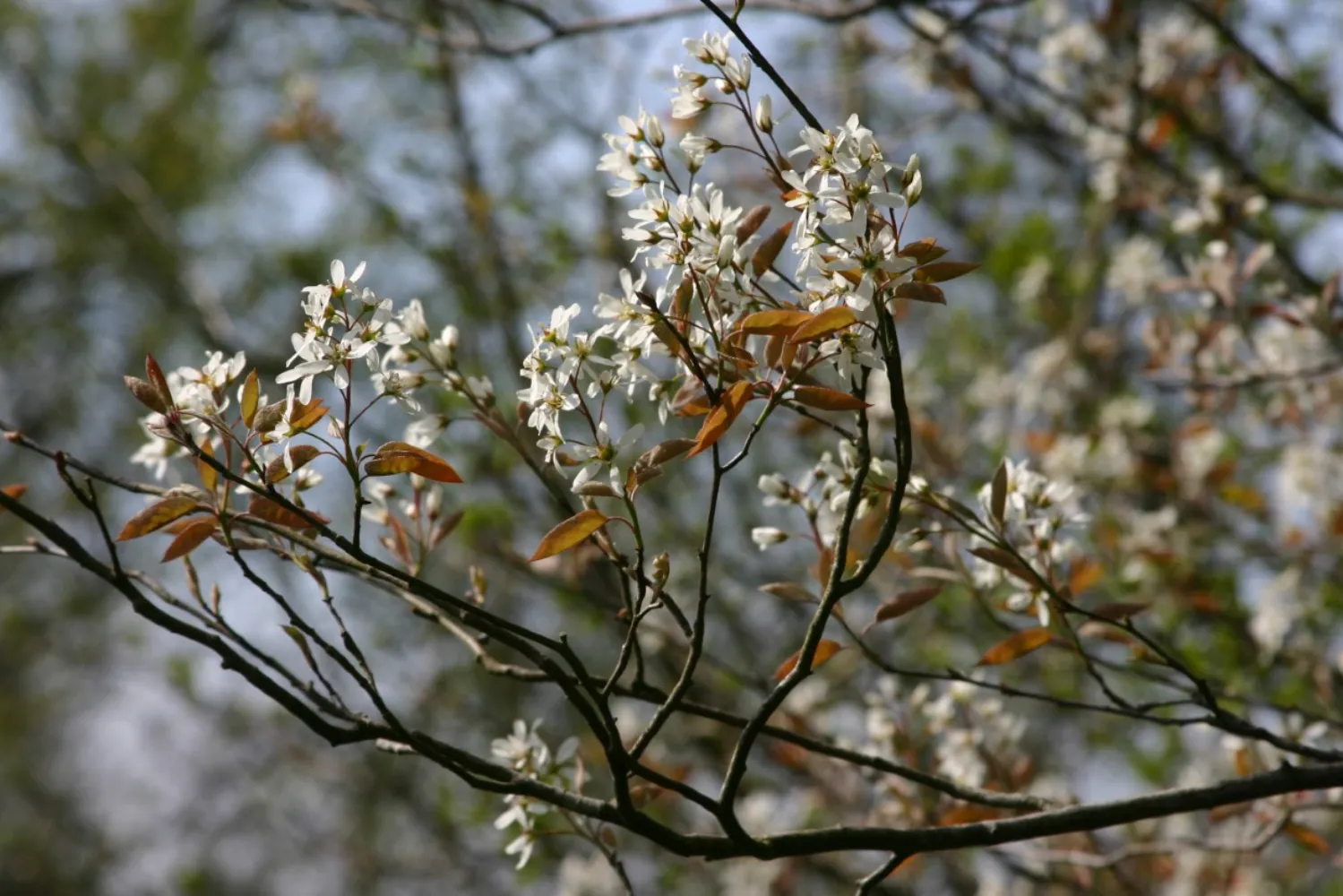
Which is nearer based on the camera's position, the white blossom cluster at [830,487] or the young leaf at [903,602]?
the white blossom cluster at [830,487]

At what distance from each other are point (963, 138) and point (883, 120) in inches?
19.3

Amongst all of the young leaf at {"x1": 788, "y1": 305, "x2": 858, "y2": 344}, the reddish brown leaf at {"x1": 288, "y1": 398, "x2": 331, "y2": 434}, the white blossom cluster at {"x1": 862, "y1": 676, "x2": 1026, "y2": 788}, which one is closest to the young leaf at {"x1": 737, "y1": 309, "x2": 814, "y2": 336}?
the young leaf at {"x1": 788, "y1": 305, "x2": 858, "y2": 344}

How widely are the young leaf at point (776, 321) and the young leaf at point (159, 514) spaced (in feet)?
2.32

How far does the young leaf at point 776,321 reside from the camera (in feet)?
4.41

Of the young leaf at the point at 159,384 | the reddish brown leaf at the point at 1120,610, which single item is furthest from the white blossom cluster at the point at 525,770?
the reddish brown leaf at the point at 1120,610

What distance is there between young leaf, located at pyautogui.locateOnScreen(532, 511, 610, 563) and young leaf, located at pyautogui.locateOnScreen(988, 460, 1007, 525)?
25.1 inches

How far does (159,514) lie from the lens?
1.45 meters

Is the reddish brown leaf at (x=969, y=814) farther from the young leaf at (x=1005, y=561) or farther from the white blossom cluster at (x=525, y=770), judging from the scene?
the white blossom cluster at (x=525, y=770)

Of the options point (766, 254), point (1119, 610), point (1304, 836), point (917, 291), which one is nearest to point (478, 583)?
point (766, 254)

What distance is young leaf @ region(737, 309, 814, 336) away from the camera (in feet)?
4.41

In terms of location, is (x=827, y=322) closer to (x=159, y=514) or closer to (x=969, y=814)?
(x=159, y=514)

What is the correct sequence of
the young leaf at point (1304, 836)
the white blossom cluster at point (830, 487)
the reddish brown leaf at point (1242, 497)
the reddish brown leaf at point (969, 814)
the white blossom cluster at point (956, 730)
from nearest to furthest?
the white blossom cluster at point (830, 487)
the reddish brown leaf at point (969, 814)
the young leaf at point (1304, 836)
the white blossom cluster at point (956, 730)
the reddish brown leaf at point (1242, 497)

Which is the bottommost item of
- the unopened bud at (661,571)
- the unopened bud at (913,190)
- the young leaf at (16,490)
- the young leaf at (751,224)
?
the unopened bud at (661,571)

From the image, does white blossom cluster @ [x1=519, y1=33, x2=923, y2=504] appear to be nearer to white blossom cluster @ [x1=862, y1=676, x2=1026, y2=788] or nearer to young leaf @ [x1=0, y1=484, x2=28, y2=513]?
young leaf @ [x1=0, y1=484, x2=28, y2=513]
